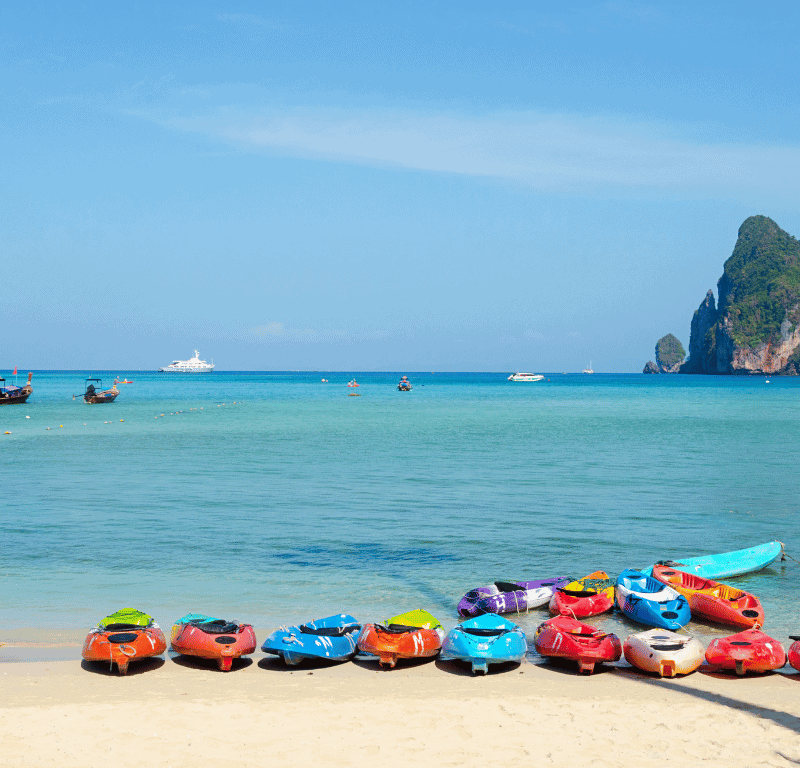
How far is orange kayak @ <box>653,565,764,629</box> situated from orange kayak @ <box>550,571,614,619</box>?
3.83 feet

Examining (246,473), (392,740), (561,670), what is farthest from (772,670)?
(246,473)

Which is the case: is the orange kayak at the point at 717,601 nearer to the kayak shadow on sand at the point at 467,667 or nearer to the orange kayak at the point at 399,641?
the kayak shadow on sand at the point at 467,667

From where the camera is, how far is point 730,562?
15.5m

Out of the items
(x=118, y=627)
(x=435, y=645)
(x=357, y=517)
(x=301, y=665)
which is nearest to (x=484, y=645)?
(x=435, y=645)

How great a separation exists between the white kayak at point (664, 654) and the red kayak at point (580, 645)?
0.77ft

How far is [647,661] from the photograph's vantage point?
1000cm

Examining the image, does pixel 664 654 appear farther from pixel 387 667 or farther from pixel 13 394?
pixel 13 394

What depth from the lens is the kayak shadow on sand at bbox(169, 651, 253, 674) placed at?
10.3 metres

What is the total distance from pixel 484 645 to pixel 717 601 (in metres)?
4.38

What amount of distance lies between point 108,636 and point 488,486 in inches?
694

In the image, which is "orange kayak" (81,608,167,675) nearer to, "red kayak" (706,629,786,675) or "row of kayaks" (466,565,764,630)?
"row of kayaks" (466,565,764,630)

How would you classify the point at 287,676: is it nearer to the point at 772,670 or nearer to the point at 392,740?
the point at 392,740

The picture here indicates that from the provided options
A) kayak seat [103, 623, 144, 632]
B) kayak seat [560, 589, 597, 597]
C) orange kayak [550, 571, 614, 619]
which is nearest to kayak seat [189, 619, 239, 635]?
kayak seat [103, 623, 144, 632]

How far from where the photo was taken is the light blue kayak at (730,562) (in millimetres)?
15109
